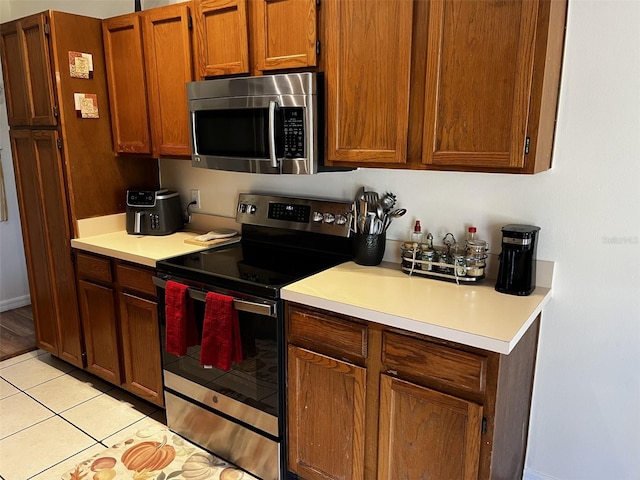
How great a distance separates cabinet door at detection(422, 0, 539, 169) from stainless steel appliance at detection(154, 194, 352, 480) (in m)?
0.69

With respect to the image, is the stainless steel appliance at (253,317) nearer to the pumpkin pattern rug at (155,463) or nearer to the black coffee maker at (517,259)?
the pumpkin pattern rug at (155,463)

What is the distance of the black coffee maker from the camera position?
170cm

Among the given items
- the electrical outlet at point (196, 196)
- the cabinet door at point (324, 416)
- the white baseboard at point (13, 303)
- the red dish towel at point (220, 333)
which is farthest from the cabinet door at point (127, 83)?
the white baseboard at point (13, 303)

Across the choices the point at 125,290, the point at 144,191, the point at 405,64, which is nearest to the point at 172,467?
the point at 125,290

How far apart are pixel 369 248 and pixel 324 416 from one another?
28.1 inches

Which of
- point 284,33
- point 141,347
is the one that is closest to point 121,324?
point 141,347

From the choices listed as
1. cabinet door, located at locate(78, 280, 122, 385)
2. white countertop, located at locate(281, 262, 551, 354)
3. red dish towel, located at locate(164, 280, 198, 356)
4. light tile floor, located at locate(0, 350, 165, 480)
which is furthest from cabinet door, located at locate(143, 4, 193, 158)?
light tile floor, located at locate(0, 350, 165, 480)

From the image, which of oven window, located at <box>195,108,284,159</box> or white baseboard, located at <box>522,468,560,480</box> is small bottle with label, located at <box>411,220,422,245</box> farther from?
white baseboard, located at <box>522,468,560,480</box>

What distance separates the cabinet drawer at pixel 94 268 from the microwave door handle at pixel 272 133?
114 cm

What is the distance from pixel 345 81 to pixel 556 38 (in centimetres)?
73

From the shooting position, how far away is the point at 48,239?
112 inches

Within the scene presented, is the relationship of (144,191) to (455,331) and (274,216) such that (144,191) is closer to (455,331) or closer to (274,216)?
(274,216)

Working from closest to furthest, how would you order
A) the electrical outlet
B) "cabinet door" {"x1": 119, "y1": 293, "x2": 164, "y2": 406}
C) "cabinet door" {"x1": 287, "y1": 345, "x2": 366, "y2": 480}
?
"cabinet door" {"x1": 287, "y1": 345, "x2": 366, "y2": 480} < "cabinet door" {"x1": 119, "y1": 293, "x2": 164, "y2": 406} < the electrical outlet

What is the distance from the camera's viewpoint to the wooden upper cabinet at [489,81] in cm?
Result: 145
